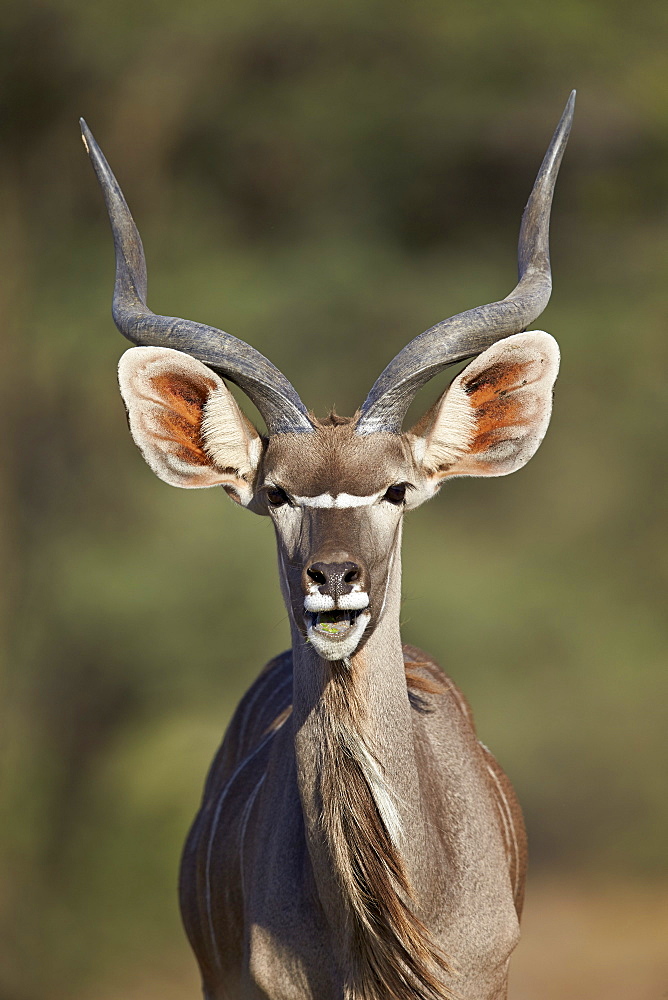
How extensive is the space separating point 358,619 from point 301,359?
7.23 m

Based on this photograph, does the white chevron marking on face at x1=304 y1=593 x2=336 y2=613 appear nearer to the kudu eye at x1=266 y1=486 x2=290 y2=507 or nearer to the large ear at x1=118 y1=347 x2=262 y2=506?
the kudu eye at x1=266 y1=486 x2=290 y2=507

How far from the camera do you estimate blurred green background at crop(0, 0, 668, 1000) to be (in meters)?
8.86

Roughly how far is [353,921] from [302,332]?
Answer: 729 cm

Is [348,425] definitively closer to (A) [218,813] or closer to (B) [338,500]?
(B) [338,500]

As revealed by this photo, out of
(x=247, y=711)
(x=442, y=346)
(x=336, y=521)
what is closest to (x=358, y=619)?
(x=336, y=521)

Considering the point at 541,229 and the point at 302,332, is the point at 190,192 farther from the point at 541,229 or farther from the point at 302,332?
the point at 541,229

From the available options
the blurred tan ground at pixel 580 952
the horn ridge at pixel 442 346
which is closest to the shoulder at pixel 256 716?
the horn ridge at pixel 442 346

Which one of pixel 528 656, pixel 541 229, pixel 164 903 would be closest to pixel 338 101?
pixel 528 656

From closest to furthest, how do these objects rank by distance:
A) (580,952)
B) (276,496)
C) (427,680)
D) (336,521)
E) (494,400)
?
(336,521) < (276,496) < (494,400) < (427,680) < (580,952)

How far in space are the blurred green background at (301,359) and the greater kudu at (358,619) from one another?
208 inches

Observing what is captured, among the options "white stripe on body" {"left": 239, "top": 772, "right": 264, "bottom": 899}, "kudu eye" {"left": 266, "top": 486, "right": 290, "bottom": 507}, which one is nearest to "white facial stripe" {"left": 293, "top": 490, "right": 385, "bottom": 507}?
"kudu eye" {"left": 266, "top": 486, "right": 290, "bottom": 507}

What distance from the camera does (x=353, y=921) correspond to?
9.73 feet

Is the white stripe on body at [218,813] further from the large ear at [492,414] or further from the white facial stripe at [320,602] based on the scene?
the white facial stripe at [320,602]

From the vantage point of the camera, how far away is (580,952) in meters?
7.04
